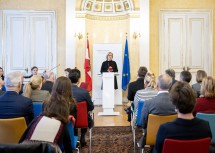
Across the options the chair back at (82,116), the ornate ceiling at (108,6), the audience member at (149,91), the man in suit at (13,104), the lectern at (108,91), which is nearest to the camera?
the man in suit at (13,104)

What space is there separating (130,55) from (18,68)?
3.89 meters

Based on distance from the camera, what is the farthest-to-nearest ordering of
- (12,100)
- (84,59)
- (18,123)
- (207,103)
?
(84,59), (207,103), (12,100), (18,123)

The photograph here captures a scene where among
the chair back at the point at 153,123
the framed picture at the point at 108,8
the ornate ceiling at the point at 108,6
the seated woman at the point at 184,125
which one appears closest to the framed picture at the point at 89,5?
the ornate ceiling at the point at 108,6

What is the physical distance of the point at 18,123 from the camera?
2.67m

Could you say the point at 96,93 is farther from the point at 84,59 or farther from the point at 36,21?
the point at 36,21

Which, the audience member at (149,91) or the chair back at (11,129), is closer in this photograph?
the chair back at (11,129)

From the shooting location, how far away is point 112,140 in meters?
4.93

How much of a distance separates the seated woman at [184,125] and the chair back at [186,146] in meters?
0.08

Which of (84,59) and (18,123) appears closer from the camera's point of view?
(18,123)

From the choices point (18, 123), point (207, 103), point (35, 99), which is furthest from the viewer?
point (35, 99)

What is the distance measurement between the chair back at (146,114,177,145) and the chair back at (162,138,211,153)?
1.02 m

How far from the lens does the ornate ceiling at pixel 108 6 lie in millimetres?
9659

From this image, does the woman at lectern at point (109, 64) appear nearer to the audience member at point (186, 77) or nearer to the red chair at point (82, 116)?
the audience member at point (186, 77)

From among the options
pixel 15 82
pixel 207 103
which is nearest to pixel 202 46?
pixel 207 103
